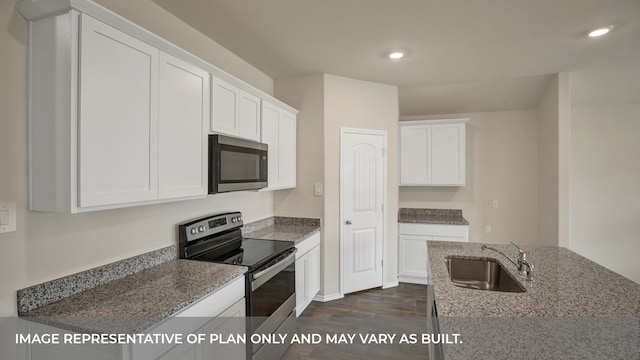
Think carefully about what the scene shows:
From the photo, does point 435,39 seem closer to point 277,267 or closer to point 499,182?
point 277,267

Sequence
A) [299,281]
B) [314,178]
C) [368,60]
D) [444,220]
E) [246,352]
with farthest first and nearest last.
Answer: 1. [444,220]
2. [314,178]
3. [368,60]
4. [299,281]
5. [246,352]

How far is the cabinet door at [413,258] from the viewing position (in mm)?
3959

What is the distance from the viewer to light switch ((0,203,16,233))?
4.04ft

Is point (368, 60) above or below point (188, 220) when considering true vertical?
above

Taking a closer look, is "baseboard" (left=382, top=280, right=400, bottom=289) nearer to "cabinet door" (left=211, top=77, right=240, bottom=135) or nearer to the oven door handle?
the oven door handle

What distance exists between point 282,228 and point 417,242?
1.94 metres

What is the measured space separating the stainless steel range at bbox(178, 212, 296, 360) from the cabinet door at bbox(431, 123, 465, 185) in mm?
2644

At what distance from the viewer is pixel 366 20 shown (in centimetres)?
220

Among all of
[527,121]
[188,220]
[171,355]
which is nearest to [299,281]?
[188,220]

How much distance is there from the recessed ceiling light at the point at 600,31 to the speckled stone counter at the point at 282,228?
2946mm

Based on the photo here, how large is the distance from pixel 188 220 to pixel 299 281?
119 cm

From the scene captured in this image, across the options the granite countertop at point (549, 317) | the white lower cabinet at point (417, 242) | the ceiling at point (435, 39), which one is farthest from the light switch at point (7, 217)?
the white lower cabinet at point (417, 242)

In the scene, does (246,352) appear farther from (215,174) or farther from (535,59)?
(535,59)

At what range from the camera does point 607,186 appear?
4.11m
